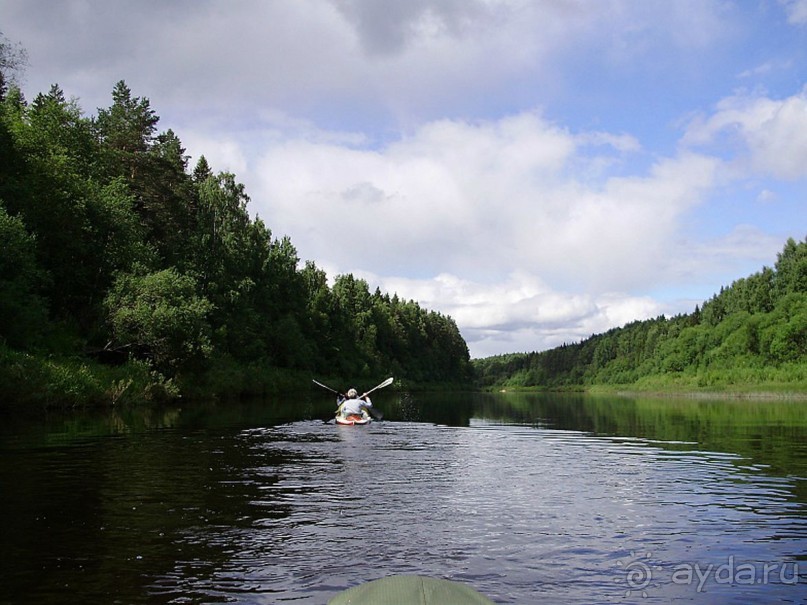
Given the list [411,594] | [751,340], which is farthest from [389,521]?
[751,340]

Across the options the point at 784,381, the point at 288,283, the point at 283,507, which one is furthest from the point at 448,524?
the point at 784,381

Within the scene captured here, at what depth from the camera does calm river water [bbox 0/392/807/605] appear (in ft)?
27.3

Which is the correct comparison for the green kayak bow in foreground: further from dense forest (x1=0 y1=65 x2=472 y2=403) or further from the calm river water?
dense forest (x1=0 y1=65 x2=472 y2=403)

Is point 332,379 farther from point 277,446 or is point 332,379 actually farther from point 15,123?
point 277,446

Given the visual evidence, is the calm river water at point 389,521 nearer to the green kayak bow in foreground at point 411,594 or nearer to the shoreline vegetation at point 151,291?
the green kayak bow in foreground at point 411,594

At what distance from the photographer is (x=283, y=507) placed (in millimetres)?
12867

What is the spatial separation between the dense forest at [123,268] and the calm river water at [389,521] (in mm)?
14901

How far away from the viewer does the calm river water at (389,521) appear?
327 inches

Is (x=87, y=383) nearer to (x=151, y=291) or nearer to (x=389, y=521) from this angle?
(x=151, y=291)

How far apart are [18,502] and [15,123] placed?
44.6m
